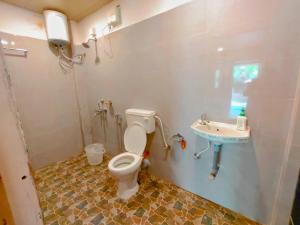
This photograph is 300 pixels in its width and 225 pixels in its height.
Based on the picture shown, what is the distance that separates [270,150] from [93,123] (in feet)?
8.81

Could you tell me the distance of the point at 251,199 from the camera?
4.69 feet

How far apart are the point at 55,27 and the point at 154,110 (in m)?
1.89

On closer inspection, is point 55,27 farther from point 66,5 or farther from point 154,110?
point 154,110

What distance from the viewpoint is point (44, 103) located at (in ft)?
7.84

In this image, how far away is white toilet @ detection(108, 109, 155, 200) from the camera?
1.74 meters

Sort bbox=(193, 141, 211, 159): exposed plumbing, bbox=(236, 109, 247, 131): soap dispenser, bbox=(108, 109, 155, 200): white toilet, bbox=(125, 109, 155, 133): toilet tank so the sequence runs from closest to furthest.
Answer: bbox=(236, 109, 247, 131): soap dispenser < bbox=(193, 141, 211, 159): exposed plumbing < bbox=(108, 109, 155, 200): white toilet < bbox=(125, 109, 155, 133): toilet tank

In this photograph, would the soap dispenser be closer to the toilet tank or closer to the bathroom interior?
the bathroom interior

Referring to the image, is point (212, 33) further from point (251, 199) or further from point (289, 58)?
point (251, 199)

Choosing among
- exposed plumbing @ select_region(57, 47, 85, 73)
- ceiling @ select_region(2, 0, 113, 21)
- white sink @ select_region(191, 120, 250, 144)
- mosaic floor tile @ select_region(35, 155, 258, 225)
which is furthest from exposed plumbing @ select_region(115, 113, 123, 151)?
ceiling @ select_region(2, 0, 113, 21)

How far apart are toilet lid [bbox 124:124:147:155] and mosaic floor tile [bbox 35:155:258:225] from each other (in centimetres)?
46

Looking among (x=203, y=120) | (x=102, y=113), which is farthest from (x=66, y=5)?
(x=203, y=120)

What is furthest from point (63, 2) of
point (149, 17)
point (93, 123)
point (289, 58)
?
point (289, 58)

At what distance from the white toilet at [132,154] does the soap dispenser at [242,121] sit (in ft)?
3.09

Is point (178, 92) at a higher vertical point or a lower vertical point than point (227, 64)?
lower
